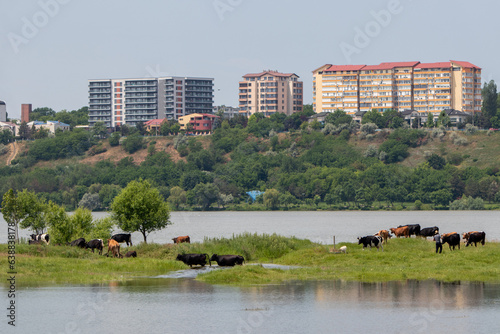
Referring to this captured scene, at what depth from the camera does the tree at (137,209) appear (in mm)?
65938

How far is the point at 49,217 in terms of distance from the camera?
62.4m

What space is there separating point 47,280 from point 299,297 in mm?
16027

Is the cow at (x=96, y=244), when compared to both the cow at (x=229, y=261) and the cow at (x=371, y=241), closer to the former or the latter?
the cow at (x=229, y=261)

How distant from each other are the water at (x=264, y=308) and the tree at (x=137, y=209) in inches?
827

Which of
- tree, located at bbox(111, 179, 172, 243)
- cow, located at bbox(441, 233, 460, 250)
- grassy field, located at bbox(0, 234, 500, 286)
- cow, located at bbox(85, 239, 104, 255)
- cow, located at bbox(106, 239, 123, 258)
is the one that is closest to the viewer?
grassy field, located at bbox(0, 234, 500, 286)

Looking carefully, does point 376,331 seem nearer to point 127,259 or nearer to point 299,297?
point 299,297

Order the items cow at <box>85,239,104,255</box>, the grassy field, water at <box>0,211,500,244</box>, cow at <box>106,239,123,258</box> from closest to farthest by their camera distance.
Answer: the grassy field
cow at <box>106,239,123,258</box>
cow at <box>85,239,104,255</box>
water at <box>0,211,500,244</box>

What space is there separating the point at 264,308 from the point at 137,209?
30.8 m

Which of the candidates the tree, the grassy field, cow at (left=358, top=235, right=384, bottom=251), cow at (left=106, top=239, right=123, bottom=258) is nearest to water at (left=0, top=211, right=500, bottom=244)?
the tree

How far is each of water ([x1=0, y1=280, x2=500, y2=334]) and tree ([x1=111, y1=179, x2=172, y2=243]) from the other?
21.0m

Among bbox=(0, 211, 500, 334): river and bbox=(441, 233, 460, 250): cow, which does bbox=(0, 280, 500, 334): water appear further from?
bbox=(441, 233, 460, 250): cow

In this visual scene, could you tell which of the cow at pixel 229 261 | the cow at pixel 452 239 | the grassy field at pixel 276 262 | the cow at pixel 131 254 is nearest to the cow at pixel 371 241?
the grassy field at pixel 276 262

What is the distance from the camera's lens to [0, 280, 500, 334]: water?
33.2 metres

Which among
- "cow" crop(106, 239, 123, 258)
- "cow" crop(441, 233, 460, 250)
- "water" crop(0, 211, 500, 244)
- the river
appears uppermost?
"cow" crop(441, 233, 460, 250)
